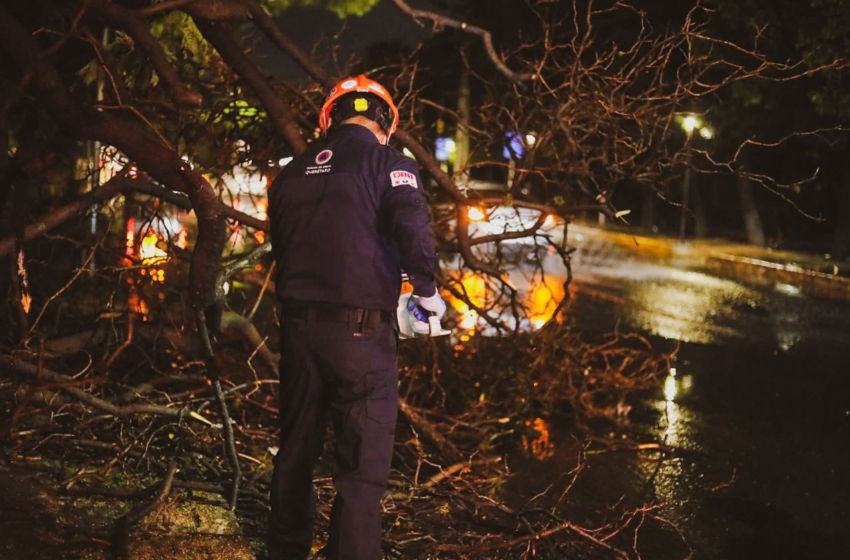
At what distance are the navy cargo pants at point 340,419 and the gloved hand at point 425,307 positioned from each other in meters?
0.13

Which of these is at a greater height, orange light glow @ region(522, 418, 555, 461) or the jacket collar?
the jacket collar

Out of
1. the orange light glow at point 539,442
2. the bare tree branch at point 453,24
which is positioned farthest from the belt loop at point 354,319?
the bare tree branch at point 453,24

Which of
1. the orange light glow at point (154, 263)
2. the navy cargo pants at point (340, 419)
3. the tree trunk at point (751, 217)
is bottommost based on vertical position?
the navy cargo pants at point (340, 419)

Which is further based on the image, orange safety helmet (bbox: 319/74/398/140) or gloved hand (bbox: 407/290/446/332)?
orange safety helmet (bbox: 319/74/398/140)

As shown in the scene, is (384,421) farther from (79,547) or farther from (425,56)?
(425,56)

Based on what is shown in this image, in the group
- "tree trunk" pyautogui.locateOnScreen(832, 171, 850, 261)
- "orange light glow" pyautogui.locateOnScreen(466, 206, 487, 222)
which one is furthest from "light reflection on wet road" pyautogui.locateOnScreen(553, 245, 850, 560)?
"tree trunk" pyautogui.locateOnScreen(832, 171, 850, 261)

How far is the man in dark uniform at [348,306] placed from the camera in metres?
3.44

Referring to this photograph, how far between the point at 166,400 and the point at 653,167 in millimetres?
3677

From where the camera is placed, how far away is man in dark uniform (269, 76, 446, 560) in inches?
135

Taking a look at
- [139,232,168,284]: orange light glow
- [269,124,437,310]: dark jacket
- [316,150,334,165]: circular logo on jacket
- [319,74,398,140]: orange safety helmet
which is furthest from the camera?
[139,232,168,284]: orange light glow

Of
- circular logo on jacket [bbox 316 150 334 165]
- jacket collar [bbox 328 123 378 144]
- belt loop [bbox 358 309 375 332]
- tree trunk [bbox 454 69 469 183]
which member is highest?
tree trunk [bbox 454 69 469 183]

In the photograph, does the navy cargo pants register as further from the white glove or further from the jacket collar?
the jacket collar

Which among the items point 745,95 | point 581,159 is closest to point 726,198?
point 745,95

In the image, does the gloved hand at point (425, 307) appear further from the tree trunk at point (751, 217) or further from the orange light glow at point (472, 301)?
the tree trunk at point (751, 217)
